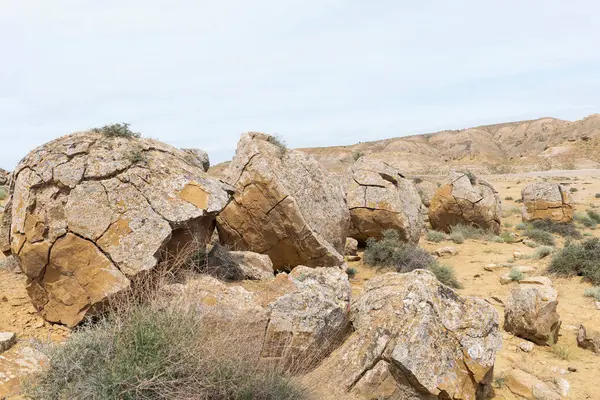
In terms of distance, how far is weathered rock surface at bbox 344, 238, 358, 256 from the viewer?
35.7 feet

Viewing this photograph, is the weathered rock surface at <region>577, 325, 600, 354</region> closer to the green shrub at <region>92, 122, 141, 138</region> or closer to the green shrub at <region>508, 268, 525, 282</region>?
the green shrub at <region>508, 268, 525, 282</region>

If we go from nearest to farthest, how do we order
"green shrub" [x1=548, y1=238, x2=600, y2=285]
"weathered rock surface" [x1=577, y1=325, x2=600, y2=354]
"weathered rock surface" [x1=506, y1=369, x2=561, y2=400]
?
"weathered rock surface" [x1=506, y1=369, x2=561, y2=400] < "weathered rock surface" [x1=577, y1=325, x2=600, y2=354] < "green shrub" [x1=548, y1=238, x2=600, y2=285]

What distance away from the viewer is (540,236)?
13531 millimetres

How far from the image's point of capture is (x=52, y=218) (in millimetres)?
4910

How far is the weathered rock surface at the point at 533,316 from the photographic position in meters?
6.18


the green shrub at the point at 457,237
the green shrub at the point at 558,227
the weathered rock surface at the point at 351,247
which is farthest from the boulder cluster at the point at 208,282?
the green shrub at the point at 558,227

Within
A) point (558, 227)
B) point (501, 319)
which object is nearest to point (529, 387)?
point (501, 319)

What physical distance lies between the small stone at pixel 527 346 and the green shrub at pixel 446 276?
107 inches

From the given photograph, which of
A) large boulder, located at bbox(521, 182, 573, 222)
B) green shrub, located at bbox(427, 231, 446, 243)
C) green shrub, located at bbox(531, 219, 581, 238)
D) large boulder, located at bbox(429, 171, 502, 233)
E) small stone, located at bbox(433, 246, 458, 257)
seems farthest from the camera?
large boulder, located at bbox(521, 182, 573, 222)

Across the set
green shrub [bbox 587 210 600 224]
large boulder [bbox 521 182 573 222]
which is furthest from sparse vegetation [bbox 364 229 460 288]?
green shrub [bbox 587 210 600 224]

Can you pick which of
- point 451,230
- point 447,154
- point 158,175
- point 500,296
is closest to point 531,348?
point 500,296

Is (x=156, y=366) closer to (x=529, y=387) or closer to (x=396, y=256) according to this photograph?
(x=529, y=387)

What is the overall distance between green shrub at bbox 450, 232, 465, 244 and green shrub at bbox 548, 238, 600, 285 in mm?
3500

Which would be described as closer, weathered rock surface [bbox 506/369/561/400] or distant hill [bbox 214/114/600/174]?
weathered rock surface [bbox 506/369/561/400]
